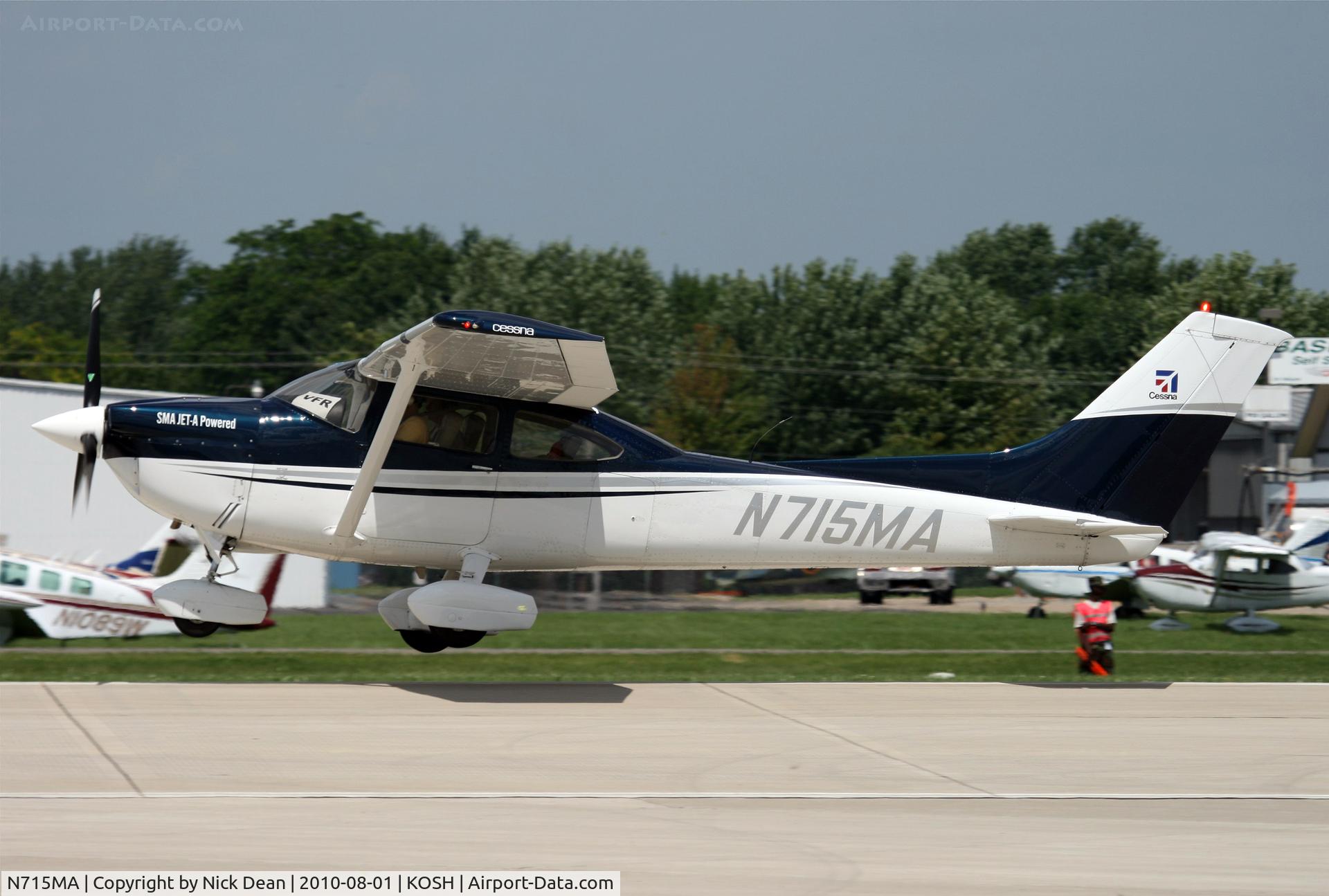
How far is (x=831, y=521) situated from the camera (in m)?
11.0

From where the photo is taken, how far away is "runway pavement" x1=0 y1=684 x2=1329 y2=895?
580 centimetres

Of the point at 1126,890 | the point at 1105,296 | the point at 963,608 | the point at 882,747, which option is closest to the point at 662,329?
the point at 963,608

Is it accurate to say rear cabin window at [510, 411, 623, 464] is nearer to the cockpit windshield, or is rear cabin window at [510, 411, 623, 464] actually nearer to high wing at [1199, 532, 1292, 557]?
the cockpit windshield

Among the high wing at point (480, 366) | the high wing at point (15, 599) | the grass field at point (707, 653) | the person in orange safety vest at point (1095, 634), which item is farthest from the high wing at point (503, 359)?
the high wing at point (15, 599)

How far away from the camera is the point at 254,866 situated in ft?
18.3

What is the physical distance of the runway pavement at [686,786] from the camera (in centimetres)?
580

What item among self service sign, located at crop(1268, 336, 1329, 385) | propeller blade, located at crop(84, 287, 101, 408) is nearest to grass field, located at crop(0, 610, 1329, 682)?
propeller blade, located at crop(84, 287, 101, 408)

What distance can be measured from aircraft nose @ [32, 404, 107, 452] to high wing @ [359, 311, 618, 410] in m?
2.08

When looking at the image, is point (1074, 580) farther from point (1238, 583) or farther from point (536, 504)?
point (536, 504)

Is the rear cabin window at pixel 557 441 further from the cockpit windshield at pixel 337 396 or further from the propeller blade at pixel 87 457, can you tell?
the propeller blade at pixel 87 457

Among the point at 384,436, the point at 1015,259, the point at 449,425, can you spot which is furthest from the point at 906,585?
the point at 1015,259

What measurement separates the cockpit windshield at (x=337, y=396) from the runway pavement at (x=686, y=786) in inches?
87.3

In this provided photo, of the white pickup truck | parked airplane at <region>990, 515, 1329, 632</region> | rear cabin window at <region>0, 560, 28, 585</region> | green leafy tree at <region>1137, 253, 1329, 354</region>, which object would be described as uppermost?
green leafy tree at <region>1137, 253, 1329, 354</region>

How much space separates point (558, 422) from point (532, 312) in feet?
131
